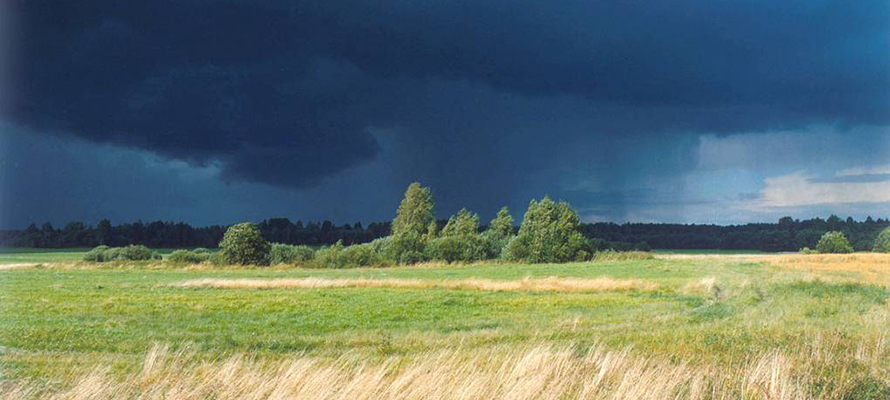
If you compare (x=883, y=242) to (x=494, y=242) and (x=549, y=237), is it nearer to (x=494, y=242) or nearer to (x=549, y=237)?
(x=549, y=237)

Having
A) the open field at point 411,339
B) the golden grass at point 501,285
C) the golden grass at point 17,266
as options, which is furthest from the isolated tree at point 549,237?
the golden grass at point 17,266

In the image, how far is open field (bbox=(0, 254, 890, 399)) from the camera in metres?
9.43

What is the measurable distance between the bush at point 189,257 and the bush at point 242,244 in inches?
25.9

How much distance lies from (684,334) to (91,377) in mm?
14036

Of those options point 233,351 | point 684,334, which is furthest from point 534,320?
point 233,351

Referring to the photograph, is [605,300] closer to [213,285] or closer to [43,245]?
[213,285]

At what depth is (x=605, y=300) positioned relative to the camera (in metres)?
31.4

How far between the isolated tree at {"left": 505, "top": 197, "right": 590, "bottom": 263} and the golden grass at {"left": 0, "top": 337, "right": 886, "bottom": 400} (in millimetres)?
66703

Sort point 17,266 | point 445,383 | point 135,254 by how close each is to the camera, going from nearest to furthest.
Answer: point 445,383 < point 17,266 < point 135,254

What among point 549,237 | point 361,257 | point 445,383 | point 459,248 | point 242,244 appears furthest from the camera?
point 549,237

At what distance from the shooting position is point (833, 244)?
2201 inches

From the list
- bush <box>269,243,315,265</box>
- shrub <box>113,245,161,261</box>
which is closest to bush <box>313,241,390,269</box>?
bush <box>269,243,315,265</box>

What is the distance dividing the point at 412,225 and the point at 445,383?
54.0 m

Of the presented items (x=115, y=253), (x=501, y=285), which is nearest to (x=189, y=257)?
(x=115, y=253)
